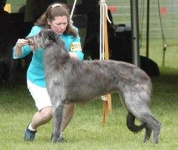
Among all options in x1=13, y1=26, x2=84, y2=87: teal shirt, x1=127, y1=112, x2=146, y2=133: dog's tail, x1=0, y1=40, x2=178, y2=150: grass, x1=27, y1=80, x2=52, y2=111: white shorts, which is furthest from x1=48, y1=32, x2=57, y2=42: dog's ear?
x1=127, y1=112, x2=146, y2=133: dog's tail

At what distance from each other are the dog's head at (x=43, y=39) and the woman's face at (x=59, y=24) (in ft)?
0.38

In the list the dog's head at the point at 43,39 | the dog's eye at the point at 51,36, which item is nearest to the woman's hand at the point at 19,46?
the dog's head at the point at 43,39

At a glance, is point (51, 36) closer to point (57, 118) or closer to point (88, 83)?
point (88, 83)

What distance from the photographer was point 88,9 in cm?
1552

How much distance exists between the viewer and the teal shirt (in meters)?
8.97

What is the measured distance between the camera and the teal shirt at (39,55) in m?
8.97

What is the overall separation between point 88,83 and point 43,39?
73 cm

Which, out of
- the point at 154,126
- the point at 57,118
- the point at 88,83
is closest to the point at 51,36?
the point at 88,83

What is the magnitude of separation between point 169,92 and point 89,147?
6288 millimetres

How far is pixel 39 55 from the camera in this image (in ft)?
29.7

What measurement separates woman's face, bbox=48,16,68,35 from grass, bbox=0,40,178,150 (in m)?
1.26

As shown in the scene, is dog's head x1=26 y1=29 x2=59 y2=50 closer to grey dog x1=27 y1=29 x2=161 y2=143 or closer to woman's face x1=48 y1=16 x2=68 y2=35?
grey dog x1=27 y1=29 x2=161 y2=143

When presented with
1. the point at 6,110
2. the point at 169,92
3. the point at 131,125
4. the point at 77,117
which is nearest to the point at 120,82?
the point at 131,125

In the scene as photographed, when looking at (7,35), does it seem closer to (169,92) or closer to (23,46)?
(169,92)
